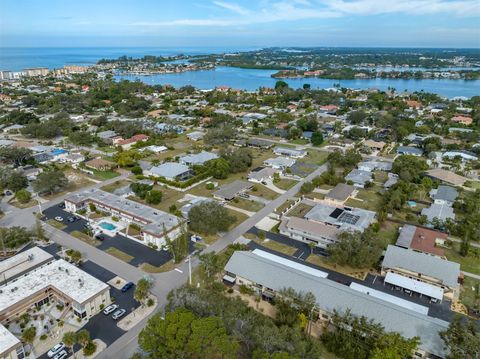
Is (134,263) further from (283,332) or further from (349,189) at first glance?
(349,189)

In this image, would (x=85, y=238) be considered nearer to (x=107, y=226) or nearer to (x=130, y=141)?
(x=107, y=226)

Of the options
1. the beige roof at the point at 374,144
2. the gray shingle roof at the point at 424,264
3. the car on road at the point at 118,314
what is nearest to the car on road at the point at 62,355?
the car on road at the point at 118,314

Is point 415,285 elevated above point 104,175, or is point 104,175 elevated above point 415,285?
point 415,285

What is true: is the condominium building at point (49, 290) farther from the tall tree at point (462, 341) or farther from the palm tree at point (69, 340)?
the tall tree at point (462, 341)

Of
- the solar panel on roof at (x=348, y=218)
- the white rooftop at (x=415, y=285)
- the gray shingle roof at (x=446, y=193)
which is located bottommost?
the white rooftop at (x=415, y=285)

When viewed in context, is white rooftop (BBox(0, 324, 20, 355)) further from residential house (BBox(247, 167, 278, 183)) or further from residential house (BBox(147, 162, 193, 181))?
residential house (BBox(247, 167, 278, 183))

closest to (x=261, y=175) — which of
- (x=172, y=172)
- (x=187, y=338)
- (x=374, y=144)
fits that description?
(x=172, y=172)
